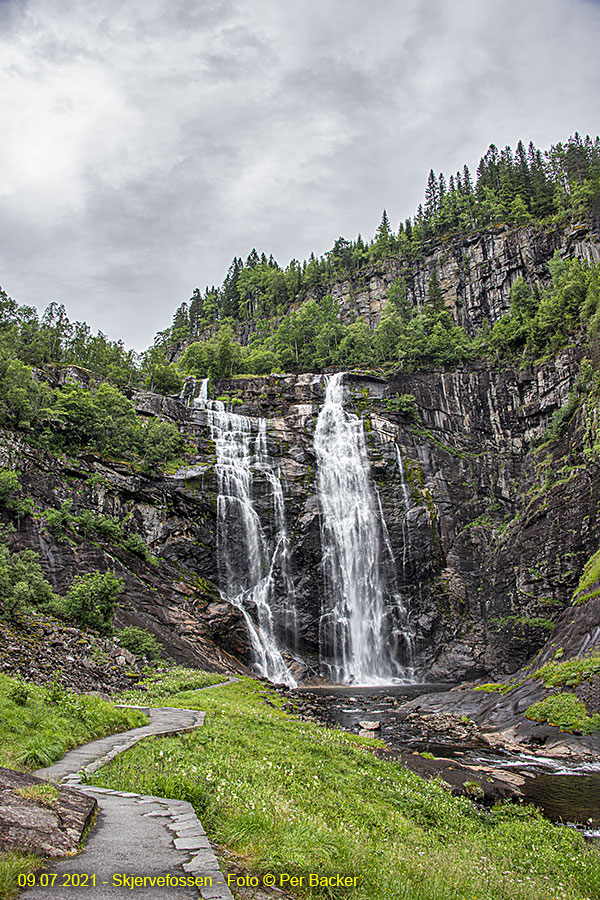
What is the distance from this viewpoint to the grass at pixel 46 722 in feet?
26.1

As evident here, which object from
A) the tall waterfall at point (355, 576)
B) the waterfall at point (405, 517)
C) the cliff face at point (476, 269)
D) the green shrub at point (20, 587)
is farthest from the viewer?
the cliff face at point (476, 269)

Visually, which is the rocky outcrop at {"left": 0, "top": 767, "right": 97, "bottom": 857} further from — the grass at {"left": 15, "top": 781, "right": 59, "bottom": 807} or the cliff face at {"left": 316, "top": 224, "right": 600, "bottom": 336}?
the cliff face at {"left": 316, "top": 224, "right": 600, "bottom": 336}

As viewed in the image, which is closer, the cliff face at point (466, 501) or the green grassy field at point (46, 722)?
the green grassy field at point (46, 722)

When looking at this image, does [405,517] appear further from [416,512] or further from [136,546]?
[136,546]

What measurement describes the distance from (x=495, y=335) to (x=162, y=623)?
5248 cm

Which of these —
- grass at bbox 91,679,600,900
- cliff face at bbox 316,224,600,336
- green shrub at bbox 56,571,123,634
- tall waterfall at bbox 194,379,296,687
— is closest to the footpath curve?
grass at bbox 91,679,600,900

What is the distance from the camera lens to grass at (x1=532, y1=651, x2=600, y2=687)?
875 inches

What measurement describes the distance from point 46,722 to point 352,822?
616 centimetres

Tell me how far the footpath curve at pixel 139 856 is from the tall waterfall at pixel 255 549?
35.3m

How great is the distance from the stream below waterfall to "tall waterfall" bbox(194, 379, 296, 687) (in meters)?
9.29

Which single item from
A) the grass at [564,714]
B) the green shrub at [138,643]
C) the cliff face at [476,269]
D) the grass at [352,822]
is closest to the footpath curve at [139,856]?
the grass at [352,822]

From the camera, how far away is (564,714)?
2091cm

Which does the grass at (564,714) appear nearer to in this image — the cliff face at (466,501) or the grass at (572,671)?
the grass at (572,671)

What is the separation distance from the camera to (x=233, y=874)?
4.54 m
